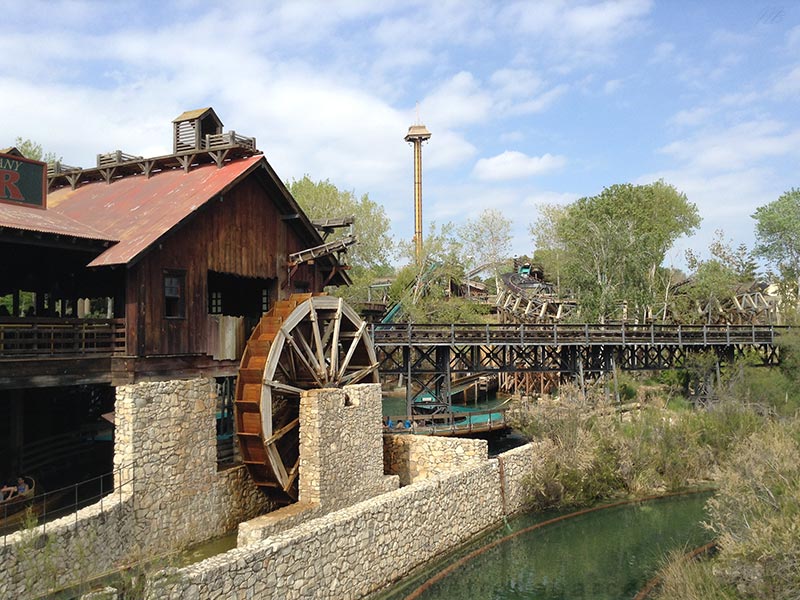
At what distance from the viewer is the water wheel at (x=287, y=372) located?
15.1 m

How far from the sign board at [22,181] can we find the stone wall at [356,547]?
8.63 metres

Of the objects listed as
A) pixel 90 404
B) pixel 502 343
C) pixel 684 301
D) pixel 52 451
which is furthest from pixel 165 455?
pixel 684 301

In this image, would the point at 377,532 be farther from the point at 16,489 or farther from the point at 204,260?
the point at 204,260

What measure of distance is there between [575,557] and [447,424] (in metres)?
8.66

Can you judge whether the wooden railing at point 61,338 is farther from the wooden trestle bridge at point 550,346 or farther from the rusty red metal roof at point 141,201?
the wooden trestle bridge at point 550,346

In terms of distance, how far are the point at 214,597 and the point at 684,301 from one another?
44.8m

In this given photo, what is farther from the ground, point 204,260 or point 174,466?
point 204,260

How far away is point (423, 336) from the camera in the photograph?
75.3 feet

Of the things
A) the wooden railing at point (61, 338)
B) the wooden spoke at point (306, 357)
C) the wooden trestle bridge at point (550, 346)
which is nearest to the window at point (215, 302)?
the wooden spoke at point (306, 357)

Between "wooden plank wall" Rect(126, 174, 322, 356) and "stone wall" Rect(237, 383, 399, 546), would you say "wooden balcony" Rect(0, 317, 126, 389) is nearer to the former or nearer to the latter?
"wooden plank wall" Rect(126, 174, 322, 356)

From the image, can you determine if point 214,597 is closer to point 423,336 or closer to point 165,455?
point 165,455

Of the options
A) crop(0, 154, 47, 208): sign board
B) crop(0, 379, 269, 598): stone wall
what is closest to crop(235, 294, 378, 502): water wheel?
crop(0, 379, 269, 598): stone wall

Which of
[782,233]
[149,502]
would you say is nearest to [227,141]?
[149,502]

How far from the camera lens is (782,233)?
4931 centimetres
